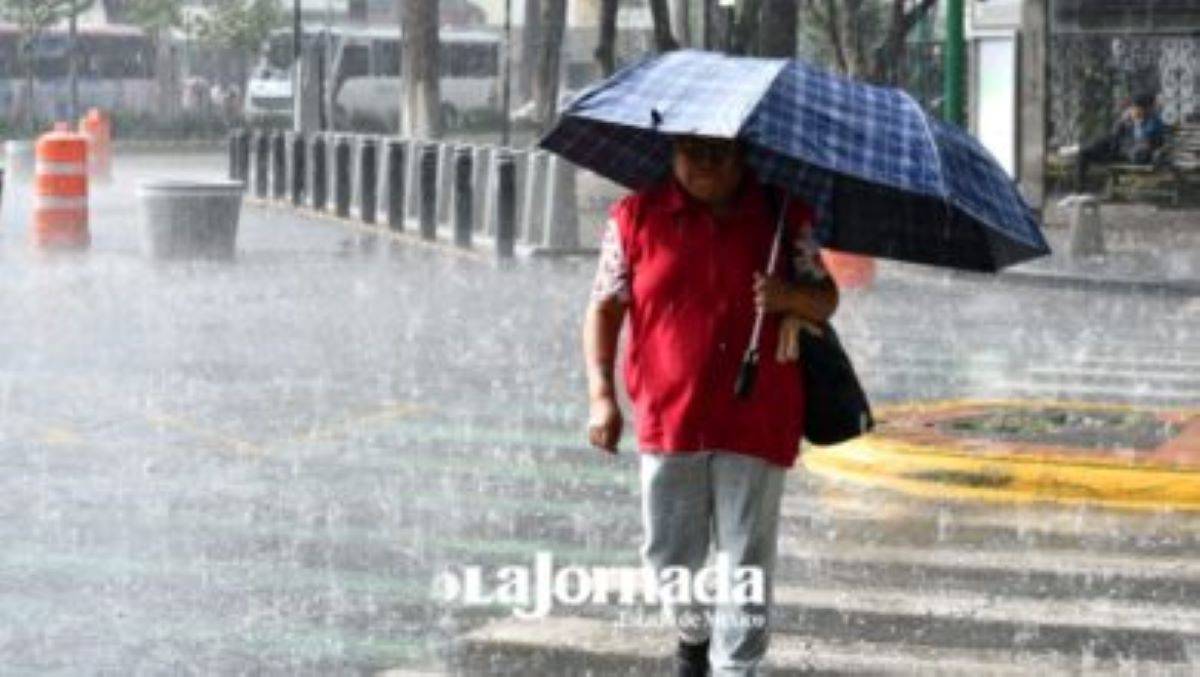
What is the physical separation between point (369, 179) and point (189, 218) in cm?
721

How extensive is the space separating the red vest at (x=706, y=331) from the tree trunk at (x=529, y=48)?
6195cm

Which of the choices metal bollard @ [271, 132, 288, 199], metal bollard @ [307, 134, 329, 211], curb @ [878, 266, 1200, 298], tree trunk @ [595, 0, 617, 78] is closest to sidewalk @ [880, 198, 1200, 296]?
curb @ [878, 266, 1200, 298]

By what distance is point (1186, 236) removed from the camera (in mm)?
30281

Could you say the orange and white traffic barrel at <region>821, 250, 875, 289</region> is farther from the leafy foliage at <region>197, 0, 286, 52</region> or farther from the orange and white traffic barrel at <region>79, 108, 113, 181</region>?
the leafy foliage at <region>197, 0, 286, 52</region>

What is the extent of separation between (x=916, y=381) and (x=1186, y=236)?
1514 centimetres

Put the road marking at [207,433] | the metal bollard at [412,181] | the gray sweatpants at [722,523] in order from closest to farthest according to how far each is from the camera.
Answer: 1. the gray sweatpants at [722,523]
2. the road marking at [207,433]
3. the metal bollard at [412,181]

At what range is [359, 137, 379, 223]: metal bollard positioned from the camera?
32406 mm

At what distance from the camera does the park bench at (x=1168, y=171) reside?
30.5 meters

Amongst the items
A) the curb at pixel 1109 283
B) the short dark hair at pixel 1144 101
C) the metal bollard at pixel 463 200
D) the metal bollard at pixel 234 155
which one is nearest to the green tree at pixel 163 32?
the metal bollard at pixel 234 155

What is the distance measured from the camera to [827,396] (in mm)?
6809

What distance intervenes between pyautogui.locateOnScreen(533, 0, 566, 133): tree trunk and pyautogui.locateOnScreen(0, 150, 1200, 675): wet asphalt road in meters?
26.3

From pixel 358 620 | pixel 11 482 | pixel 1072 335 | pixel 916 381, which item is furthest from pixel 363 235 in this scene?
pixel 358 620

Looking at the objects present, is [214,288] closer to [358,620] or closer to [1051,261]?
[1051,261]

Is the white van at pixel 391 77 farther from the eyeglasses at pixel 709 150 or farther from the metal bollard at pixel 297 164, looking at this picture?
the eyeglasses at pixel 709 150
